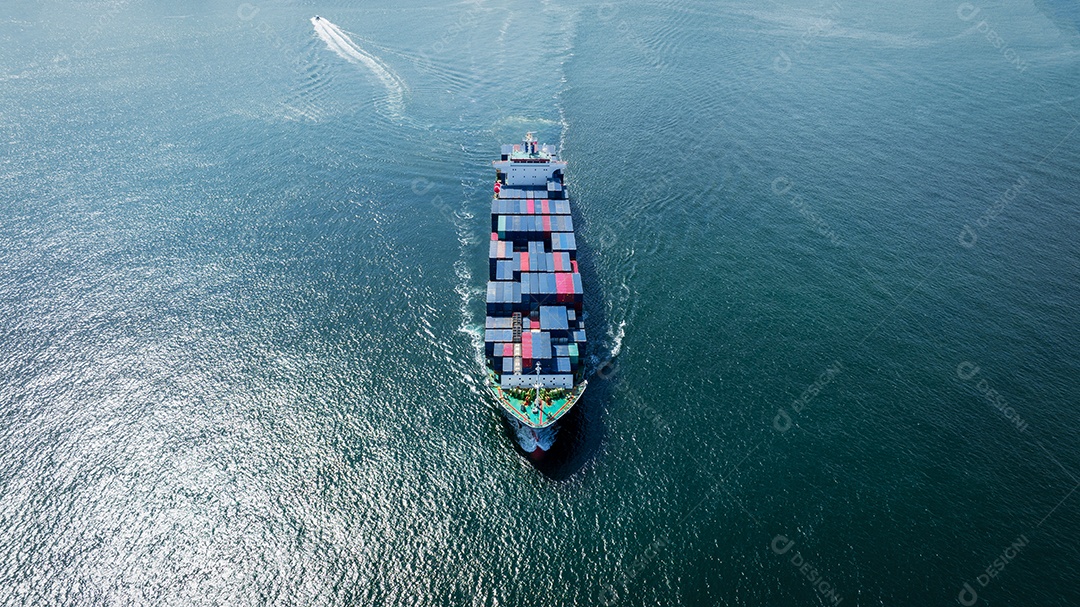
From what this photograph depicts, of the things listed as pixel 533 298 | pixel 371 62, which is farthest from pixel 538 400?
pixel 371 62

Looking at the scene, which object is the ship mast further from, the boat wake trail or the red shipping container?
the boat wake trail

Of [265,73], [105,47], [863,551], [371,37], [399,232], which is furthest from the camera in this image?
[371,37]

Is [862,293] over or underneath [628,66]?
underneath

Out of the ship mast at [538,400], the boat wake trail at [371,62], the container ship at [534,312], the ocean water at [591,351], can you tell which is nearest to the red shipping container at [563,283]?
the container ship at [534,312]

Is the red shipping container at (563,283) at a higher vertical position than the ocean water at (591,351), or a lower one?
higher

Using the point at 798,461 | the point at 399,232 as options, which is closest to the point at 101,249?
the point at 399,232

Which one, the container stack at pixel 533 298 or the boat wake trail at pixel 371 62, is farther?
the boat wake trail at pixel 371 62

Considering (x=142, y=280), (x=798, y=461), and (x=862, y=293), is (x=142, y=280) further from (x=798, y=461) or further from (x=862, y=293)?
(x=862, y=293)

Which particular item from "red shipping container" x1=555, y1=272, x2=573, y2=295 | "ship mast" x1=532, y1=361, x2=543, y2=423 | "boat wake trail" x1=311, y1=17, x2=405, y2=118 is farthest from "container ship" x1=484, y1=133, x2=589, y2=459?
"boat wake trail" x1=311, y1=17, x2=405, y2=118

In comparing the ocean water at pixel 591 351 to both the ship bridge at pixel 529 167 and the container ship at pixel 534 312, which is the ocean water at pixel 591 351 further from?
the ship bridge at pixel 529 167
